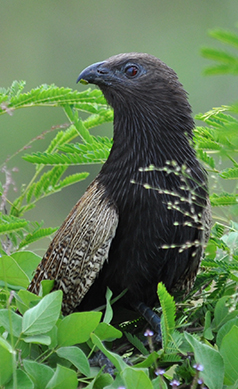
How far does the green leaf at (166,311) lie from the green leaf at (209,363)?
0.05 metres

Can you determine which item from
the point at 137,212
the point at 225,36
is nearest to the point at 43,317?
the point at 137,212

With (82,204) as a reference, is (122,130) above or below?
above

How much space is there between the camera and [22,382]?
94 cm

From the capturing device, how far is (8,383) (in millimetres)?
951

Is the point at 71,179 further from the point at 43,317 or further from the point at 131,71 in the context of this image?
the point at 43,317

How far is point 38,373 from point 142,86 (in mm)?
962

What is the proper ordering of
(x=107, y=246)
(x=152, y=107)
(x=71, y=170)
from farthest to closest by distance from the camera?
(x=71, y=170) → (x=152, y=107) → (x=107, y=246)

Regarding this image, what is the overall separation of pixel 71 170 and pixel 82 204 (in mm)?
7061

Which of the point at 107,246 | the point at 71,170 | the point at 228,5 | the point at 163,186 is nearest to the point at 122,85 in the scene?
the point at 163,186

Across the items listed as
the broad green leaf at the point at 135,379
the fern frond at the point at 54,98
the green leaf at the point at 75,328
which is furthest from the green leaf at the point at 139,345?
the fern frond at the point at 54,98

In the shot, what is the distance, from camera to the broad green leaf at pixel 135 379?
88 cm

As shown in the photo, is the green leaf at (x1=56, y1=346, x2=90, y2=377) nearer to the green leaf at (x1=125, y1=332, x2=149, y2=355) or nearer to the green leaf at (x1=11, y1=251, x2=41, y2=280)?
the green leaf at (x1=125, y1=332, x2=149, y2=355)

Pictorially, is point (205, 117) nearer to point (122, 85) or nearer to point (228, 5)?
point (122, 85)

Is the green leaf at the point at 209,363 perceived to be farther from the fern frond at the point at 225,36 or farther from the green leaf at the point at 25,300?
the fern frond at the point at 225,36
